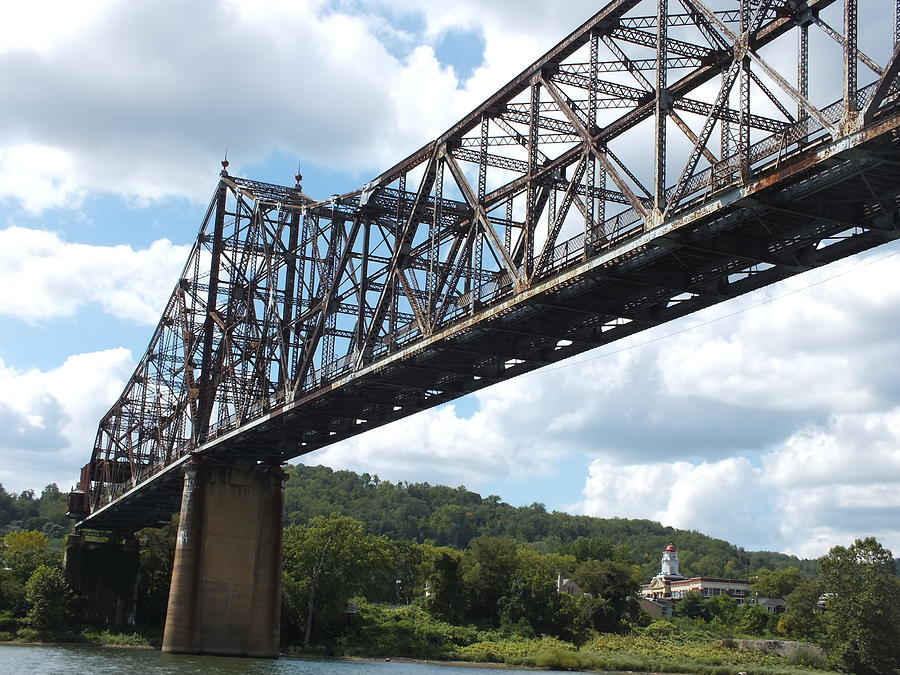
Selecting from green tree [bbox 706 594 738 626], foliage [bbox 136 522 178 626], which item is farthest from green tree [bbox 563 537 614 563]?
foliage [bbox 136 522 178 626]

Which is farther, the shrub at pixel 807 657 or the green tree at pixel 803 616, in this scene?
the green tree at pixel 803 616

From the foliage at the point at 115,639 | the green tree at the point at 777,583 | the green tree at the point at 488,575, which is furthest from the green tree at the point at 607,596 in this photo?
the green tree at the point at 777,583

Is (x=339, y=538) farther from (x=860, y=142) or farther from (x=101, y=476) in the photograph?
(x=860, y=142)

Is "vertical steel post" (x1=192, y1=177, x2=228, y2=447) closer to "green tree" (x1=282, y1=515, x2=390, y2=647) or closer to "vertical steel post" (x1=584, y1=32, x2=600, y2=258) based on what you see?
"green tree" (x1=282, y1=515, x2=390, y2=647)

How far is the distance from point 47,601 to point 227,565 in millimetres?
30983

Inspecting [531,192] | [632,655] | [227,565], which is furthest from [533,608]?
[531,192]

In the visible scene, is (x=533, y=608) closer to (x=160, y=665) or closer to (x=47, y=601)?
(x=47, y=601)

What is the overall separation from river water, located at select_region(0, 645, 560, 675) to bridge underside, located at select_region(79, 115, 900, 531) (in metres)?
13.3

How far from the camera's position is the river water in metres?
55.1

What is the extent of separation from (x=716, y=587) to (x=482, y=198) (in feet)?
537

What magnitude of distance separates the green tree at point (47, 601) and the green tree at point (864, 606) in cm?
5890

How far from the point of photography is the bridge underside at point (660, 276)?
26500mm

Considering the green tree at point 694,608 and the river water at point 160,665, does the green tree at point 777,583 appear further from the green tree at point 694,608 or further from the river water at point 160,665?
the river water at point 160,665

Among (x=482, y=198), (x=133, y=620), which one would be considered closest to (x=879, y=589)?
(x=482, y=198)
